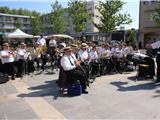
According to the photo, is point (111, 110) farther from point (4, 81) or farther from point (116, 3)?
point (116, 3)

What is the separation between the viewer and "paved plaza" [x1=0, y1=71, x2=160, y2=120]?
683 cm

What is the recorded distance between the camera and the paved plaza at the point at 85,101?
6.83 m

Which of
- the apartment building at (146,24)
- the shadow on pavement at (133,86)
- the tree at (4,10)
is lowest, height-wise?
the shadow on pavement at (133,86)

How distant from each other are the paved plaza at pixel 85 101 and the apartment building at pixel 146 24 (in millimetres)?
36060

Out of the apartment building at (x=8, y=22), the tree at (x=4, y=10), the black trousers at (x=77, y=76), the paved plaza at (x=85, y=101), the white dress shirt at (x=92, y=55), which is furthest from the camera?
the tree at (x=4, y=10)

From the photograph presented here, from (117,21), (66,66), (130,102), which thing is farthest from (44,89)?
(117,21)

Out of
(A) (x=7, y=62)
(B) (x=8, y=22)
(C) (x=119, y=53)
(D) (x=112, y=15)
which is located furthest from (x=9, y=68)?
(B) (x=8, y=22)

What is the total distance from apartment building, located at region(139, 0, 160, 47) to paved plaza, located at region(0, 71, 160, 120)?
118 ft

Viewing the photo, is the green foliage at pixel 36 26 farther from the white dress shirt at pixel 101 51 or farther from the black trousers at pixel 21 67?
the white dress shirt at pixel 101 51

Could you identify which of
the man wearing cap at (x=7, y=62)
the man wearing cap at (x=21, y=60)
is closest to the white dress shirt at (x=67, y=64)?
the man wearing cap at (x=7, y=62)

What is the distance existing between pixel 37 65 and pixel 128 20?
1634 cm

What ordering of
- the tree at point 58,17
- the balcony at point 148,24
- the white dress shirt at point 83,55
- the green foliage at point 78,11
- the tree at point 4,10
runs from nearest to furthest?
the white dress shirt at point 83,55
the green foliage at point 78,11
the balcony at point 148,24
the tree at point 58,17
the tree at point 4,10

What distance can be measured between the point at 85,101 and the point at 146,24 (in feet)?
133

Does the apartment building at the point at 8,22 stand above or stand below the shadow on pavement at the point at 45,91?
above
